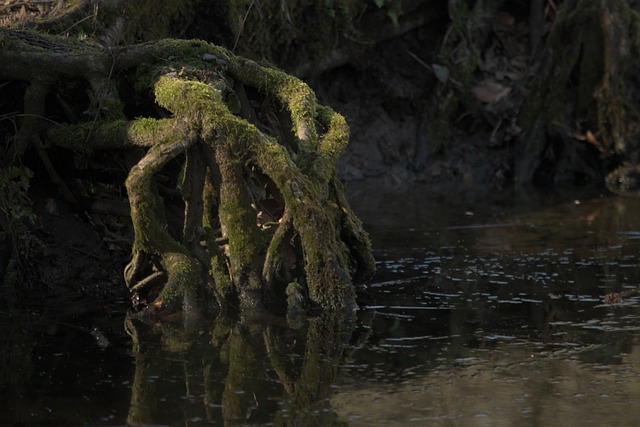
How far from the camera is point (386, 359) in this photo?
724 cm

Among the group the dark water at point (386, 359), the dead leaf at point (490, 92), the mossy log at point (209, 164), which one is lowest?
the dark water at point (386, 359)

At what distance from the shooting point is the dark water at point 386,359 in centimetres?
622

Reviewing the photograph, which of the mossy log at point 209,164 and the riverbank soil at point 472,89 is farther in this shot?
the riverbank soil at point 472,89

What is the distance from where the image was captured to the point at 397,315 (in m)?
8.42

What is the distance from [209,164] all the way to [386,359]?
2245 mm

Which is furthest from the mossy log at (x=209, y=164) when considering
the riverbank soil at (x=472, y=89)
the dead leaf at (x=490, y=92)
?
the dead leaf at (x=490, y=92)

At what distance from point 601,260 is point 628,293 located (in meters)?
1.41

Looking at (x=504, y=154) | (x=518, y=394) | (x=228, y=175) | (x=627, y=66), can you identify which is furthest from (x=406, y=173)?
(x=518, y=394)

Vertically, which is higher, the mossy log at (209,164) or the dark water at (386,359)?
the mossy log at (209,164)

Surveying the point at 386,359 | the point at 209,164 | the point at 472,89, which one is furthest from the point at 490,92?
the point at 386,359

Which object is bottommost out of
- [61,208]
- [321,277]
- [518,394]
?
[518,394]

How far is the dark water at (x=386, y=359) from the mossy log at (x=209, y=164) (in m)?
0.38

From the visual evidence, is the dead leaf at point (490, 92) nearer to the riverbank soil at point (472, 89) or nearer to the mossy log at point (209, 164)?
the riverbank soil at point (472, 89)

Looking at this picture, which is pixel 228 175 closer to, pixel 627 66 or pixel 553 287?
pixel 553 287
